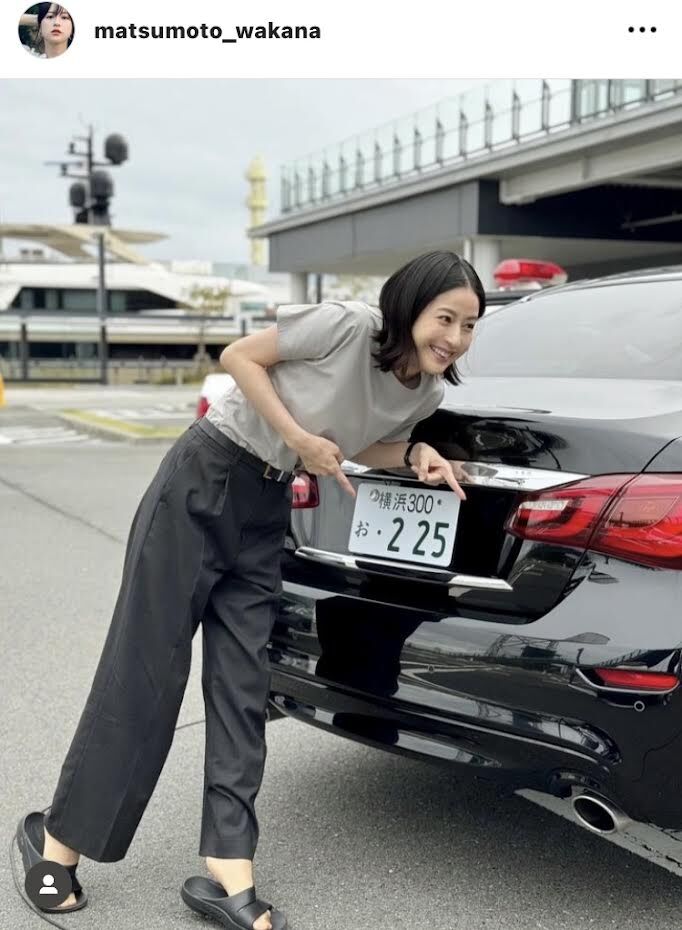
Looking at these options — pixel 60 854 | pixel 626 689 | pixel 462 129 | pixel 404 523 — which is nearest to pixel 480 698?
pixel 626 689

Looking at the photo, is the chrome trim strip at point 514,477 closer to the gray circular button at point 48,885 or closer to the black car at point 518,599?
the black car at point 518,599

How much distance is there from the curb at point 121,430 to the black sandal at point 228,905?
12.3 m

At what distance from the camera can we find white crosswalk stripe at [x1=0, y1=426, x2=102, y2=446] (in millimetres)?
15125

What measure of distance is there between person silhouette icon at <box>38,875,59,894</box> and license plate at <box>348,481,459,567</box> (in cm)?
105

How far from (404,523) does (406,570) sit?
0.12 m

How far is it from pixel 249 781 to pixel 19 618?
3132 mm

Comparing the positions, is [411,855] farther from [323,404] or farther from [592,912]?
[323,404]

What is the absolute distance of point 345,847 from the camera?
295 cm

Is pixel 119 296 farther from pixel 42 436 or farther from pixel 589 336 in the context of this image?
pixel 589 336

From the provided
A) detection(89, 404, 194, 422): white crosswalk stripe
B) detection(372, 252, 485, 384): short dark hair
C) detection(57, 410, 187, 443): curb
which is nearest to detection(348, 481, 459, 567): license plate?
detection(372, 252, 485, 384): short dark hair

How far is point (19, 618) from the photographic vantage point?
212 inches

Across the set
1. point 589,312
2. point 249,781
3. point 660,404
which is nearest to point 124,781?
point 249,781

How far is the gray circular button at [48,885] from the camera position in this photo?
8.41ft

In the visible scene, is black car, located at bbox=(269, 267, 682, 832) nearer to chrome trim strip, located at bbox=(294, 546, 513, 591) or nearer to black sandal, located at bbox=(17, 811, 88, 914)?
chrome trim strip, located at bbox=(294, 546, 513, 591)
